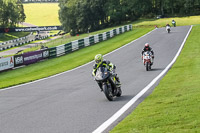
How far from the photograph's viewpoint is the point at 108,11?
101250 millimetres

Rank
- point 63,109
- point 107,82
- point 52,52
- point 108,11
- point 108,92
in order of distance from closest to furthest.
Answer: point 63,109 → point 108,92 → point 107,82 → point 52,52 → point 108,11

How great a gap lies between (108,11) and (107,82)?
301 feet

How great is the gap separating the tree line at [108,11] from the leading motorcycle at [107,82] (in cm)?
8749

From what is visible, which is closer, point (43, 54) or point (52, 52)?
point (43, 54)

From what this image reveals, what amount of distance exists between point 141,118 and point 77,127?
1527mm

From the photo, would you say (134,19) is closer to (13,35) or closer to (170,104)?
(13,35)

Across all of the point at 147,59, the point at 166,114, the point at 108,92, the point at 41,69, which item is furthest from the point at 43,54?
the point at 166,114

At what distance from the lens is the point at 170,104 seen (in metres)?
9.25

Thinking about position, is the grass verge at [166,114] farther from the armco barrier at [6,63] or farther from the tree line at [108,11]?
the tree line at [108,11]

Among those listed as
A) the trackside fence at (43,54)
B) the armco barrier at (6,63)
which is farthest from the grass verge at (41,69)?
the trackside fence at (43,54)

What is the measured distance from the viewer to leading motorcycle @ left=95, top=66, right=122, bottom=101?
1103 centimetres

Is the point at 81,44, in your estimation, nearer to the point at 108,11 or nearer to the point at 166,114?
the point at 166,114

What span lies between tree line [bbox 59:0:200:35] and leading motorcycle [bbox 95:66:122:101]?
87491 mm

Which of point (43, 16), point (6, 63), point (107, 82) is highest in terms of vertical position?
point (43, 16)
